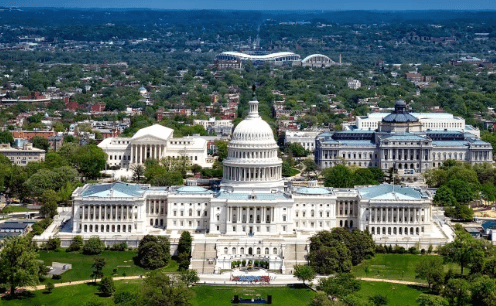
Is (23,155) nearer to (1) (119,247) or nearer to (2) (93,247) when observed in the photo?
(1) (119,247)

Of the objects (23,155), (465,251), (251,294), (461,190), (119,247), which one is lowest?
(251,294)

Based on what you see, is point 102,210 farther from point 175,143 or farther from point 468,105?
point 468,105

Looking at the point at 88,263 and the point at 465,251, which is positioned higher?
the point at 465,251

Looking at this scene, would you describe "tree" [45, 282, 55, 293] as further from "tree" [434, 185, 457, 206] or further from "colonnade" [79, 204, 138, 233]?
"tree" [434, 185, 457, 206]

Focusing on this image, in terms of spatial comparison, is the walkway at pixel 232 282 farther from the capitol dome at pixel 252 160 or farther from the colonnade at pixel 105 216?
the capitol dome at pixel 252 160

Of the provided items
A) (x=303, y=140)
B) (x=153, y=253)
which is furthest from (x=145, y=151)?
(x=153, y=253)


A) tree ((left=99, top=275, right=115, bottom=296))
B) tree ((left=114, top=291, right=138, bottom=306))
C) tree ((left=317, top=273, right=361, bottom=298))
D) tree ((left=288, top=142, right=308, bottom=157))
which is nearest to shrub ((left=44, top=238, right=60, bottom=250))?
tree ((left=99, top=275, right=115, bottom=296))
